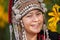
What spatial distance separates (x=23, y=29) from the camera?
2.25m

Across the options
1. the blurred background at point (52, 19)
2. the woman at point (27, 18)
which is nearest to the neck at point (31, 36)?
the woman at point (27, 18)

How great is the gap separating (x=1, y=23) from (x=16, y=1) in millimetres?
169

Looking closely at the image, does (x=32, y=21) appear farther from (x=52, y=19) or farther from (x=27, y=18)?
(x=52, y=19)

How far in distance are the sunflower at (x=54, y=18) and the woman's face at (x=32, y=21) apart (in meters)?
0.21

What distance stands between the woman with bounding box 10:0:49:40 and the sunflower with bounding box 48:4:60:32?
18cm

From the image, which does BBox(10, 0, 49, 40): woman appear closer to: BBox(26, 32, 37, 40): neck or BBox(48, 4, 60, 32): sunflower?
BBox(26, 32, 37, 40): neck

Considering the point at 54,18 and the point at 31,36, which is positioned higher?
the point at 54,18

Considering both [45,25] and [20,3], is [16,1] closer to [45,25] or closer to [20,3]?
[20,3]

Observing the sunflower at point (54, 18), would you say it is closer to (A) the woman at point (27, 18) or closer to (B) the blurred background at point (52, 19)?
(B) the blurred background at point (52, 19)

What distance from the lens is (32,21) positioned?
7.32 feet

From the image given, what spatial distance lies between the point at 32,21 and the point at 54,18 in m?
0.27

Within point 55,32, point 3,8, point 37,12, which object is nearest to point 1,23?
point 3,8

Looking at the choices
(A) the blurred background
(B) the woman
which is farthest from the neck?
(A) the blurred background

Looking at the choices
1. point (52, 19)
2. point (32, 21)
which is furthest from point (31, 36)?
point (52, 19)
